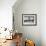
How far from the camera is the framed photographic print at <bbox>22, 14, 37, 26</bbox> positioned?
570cm

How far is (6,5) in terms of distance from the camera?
470 cm

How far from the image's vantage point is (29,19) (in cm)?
570

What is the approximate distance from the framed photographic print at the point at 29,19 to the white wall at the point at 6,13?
1.13 meters

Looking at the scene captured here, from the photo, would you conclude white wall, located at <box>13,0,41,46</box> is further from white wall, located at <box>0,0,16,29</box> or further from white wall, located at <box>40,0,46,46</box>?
white wall, located at <box>0,0,16,29</box>

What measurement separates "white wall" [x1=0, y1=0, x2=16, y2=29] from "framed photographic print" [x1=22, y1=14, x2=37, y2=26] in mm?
1135

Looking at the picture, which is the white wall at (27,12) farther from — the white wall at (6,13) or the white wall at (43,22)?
the white wall at (6,13)

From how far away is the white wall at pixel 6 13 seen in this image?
4684mm

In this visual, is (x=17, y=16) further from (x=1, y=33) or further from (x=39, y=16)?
(x=1, y=33)

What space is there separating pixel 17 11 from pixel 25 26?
827mm

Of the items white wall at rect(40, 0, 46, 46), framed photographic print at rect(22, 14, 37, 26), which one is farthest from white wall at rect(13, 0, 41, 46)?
white wall at rect(40, 0, 46, 46)

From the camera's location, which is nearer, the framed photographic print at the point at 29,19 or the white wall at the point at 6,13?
the white wall at the point at 6,13

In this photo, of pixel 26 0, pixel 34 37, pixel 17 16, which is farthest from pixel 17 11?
pixel 34 37

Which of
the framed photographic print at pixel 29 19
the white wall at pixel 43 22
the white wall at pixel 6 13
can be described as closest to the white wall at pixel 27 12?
the framed photographic print at pixel 29 19

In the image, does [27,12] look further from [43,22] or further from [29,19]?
[43,22]
